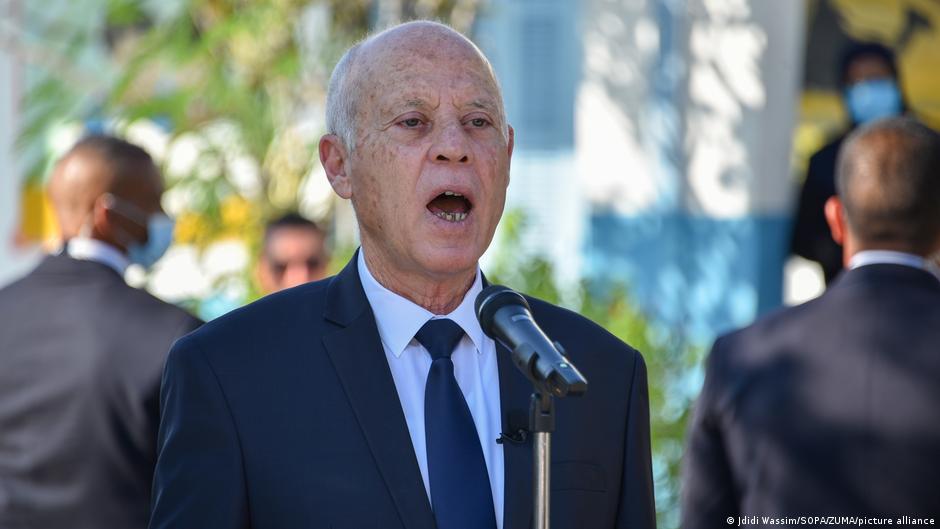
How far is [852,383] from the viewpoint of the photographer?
3941 mm

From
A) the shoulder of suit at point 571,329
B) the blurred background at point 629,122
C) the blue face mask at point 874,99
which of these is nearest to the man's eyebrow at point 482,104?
the shoulder of suit at point 571,329

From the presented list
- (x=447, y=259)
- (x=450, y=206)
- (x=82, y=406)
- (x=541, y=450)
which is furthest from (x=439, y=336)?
(x=82, y=406)

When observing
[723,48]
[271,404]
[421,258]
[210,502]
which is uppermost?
[723,48]

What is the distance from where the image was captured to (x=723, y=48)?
8.22 meters

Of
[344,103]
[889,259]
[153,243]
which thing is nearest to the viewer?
[344,103]

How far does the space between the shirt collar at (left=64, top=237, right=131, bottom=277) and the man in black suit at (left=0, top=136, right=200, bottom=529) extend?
5.8 inches

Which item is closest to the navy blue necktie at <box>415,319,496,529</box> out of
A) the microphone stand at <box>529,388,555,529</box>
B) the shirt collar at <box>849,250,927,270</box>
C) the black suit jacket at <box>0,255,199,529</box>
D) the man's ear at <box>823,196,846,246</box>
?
the microphone stand at <box>529,388,555,529</box>

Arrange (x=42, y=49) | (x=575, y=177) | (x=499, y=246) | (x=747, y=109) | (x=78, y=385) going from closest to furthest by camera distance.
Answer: (x=78, y=385) < (x=499, y=246) < (x=747, y=109) < (x=575, y=177) < (x=42, y=49)

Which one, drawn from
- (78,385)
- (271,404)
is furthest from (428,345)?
(78,385)

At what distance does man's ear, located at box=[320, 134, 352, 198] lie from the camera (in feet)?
10.9

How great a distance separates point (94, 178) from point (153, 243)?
42 cm

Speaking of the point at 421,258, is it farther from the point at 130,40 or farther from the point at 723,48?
the point at 130,40

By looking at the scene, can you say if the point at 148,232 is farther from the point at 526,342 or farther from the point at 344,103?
the point at 526,342

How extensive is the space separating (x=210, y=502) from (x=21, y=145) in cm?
681
